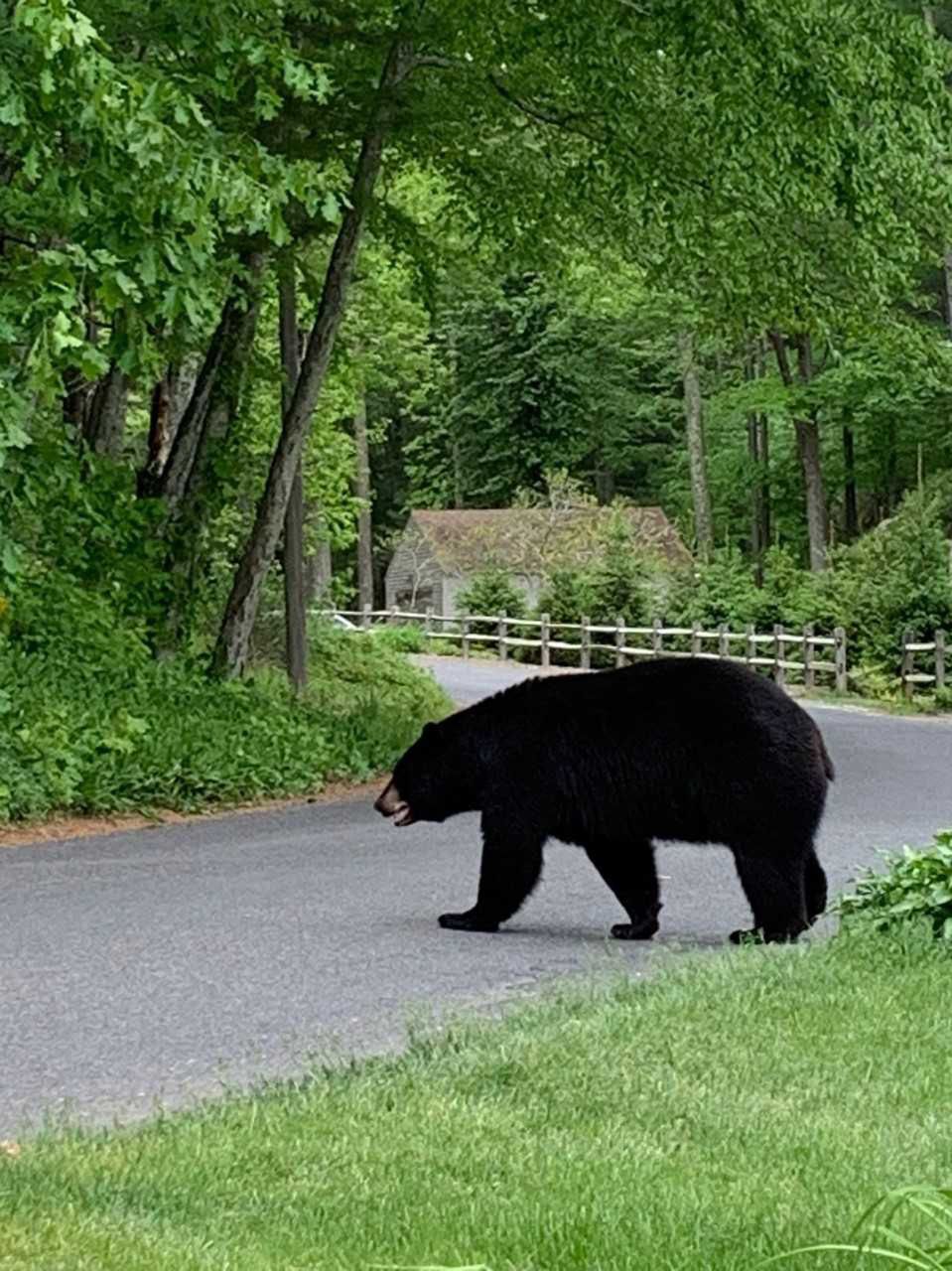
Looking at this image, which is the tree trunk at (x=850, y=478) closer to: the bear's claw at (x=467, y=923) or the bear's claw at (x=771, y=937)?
the bear's claw at (x=467, y=923)

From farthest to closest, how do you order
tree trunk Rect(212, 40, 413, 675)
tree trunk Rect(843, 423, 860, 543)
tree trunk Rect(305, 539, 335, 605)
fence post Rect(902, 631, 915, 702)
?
tree trunk Rect(843, 423, 860, 543) → tree trunk Rect(305, 539, 335, 605) → fence post Rect(902, 631, 915, 702) → tree trunk Rect(212, 40, 413, 675)

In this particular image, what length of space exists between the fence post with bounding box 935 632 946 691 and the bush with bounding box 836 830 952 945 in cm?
2172

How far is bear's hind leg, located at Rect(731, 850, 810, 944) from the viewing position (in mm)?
9266

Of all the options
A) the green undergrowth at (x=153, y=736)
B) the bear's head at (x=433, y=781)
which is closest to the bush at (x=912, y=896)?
the bear's head at (x=433, y=781)

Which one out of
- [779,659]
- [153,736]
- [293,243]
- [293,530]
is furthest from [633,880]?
[779,659]

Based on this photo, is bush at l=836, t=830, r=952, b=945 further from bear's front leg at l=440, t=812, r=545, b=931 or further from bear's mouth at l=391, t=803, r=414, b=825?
bear's mouth at l=391, t=803, r=414, b=825

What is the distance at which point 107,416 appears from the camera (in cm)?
2092

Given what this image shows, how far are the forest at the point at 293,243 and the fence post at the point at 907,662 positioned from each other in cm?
669

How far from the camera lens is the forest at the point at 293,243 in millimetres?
8984

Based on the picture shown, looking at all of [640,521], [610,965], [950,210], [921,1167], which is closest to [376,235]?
[950,210]

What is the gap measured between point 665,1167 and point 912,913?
13.2ft

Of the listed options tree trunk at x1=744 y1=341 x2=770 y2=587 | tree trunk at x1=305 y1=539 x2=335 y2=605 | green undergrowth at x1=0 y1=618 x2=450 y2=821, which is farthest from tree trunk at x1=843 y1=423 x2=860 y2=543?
green undergrowth at x1=0 y1=618 x2=450 y2=821

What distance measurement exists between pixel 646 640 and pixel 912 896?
105ft

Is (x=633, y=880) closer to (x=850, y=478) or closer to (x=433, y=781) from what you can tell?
(x=433, y=781)
